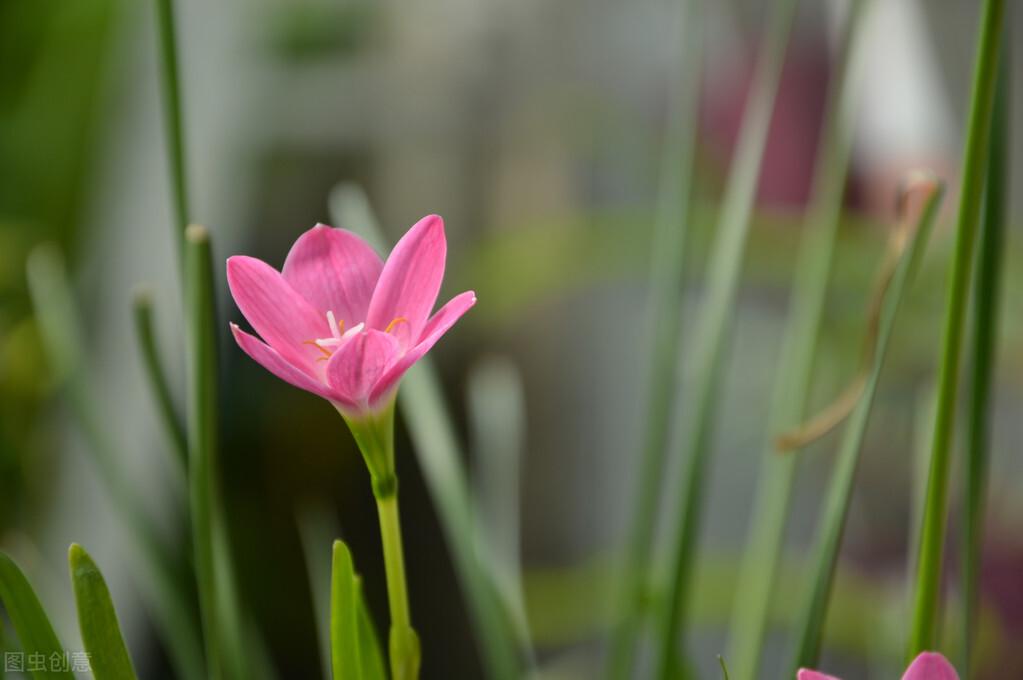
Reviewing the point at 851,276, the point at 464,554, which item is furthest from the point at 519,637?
the point at 851,276

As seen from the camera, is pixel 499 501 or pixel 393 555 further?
pixel 499 501

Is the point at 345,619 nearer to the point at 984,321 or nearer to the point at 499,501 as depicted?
the point at 984,321

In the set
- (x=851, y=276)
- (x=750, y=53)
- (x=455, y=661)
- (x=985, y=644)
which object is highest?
(x=750, y=53)

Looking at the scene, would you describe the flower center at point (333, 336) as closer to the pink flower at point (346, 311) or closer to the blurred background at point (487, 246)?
the pink flower at point (346, 311)

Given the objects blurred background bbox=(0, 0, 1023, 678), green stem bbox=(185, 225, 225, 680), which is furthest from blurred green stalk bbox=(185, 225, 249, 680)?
blurred background bbox=(0, 0, 1023, 678)

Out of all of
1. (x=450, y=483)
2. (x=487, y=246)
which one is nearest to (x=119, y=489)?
(x=450, y=483)

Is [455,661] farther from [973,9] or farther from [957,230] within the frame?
[957,230]
